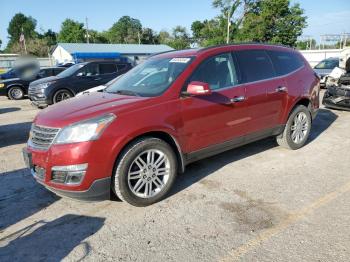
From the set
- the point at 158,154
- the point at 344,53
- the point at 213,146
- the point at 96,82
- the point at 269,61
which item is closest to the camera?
the point at 158,154

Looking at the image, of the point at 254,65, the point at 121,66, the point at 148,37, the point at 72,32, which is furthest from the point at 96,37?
the point at 254,65

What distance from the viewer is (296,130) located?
19.1ft

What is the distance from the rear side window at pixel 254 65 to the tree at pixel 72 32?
84456mm

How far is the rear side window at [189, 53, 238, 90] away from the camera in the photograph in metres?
4.40

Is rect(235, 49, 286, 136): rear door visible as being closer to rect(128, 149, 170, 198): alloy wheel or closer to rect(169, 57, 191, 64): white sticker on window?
rect(169, 57, 191, 64): white sticker on window

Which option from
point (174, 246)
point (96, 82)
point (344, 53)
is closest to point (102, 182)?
point (174, 246)

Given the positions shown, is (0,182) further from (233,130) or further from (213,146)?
(233,130)

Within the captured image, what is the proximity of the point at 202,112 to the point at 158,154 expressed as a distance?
31.7 inches

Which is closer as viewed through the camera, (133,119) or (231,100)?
(133,119)

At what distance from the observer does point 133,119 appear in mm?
3670

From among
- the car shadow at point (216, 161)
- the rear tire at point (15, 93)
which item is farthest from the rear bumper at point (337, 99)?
the rear tire at point (15, 93)

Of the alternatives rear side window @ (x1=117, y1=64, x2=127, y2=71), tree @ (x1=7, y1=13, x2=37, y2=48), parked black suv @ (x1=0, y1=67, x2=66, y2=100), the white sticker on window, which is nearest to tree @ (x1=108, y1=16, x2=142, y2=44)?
tree @ (x1=7, y1=13, x2=37, y2=48)

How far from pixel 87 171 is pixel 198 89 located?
157 centimetres

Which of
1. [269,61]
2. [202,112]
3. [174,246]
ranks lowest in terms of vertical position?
[174,246]
